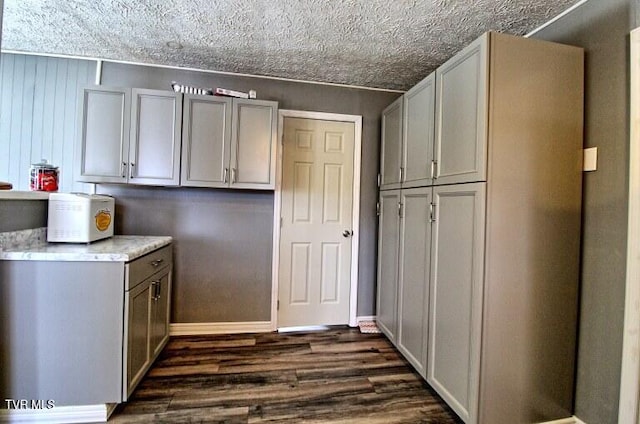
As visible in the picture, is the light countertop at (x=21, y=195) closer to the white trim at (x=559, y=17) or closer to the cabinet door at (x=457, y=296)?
the cabinet door at (x=457, y=296)

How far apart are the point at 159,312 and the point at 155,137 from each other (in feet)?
4.44

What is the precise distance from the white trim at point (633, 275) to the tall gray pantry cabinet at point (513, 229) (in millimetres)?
209

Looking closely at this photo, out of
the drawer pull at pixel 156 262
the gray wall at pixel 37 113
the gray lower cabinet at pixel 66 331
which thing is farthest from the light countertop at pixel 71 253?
the gray wall at pixel 37 113

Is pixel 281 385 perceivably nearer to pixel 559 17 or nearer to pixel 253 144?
pixel 253 144

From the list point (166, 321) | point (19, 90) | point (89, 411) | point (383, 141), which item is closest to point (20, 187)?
point (19, 90)

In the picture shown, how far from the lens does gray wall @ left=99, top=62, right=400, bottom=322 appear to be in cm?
257

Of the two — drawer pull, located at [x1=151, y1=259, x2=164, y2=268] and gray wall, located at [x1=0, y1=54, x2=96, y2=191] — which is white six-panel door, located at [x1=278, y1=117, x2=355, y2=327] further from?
gray wall, located at [x1=0, y1=54, x2=96, y2=191]

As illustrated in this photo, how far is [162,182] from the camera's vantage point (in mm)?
2297

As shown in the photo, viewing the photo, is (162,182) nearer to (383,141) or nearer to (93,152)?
(93,152)

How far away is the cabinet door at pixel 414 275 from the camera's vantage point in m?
1.94

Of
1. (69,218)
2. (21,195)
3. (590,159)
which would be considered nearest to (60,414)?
(69,218)

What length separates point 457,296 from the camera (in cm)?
163

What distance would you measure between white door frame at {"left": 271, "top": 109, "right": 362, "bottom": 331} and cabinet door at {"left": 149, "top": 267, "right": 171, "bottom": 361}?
35.2 inches

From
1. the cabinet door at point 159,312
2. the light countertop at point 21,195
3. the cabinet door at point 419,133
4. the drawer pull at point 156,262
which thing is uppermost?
the cabinet door at point 419,133
